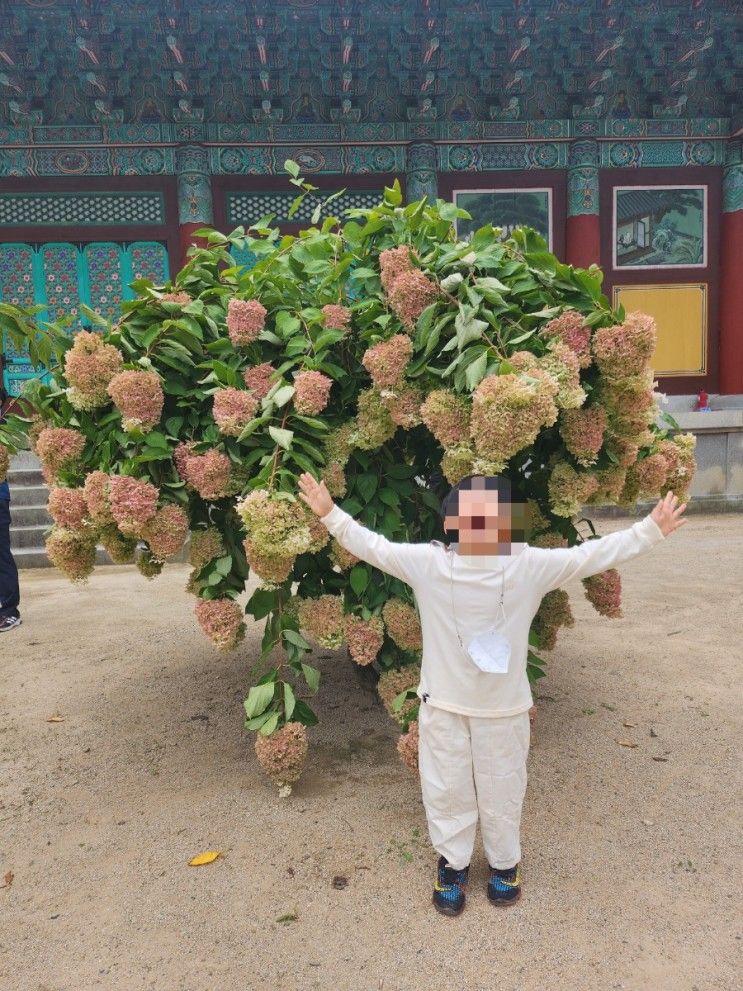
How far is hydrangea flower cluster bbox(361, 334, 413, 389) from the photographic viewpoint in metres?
2.59

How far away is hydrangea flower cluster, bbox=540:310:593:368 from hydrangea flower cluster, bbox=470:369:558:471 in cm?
35

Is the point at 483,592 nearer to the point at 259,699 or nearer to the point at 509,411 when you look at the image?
the point at 509,411

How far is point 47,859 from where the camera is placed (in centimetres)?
260

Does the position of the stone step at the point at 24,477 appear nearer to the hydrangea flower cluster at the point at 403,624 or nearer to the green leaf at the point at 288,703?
the green leaf at the point at 288,703

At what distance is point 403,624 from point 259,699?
624mm

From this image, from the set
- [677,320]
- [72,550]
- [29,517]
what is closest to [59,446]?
[72,550]

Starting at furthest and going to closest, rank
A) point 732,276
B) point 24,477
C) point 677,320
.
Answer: point 677,320 < point 732,276 < point 24,477

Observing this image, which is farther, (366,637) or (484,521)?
(366,637)

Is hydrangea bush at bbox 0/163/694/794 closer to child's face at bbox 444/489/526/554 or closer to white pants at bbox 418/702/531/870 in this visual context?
child's face at bbox 444/489/526/554

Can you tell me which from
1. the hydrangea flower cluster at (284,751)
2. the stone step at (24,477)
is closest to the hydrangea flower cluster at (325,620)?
the hydrangea flower cluster at (284,751)

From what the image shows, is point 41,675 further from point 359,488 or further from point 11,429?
point 359,488

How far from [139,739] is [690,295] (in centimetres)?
1014

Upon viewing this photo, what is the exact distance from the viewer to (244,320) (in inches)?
108

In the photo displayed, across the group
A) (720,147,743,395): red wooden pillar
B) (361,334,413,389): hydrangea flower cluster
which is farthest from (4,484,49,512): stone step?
(720,147,743,395): red wooden pillar
